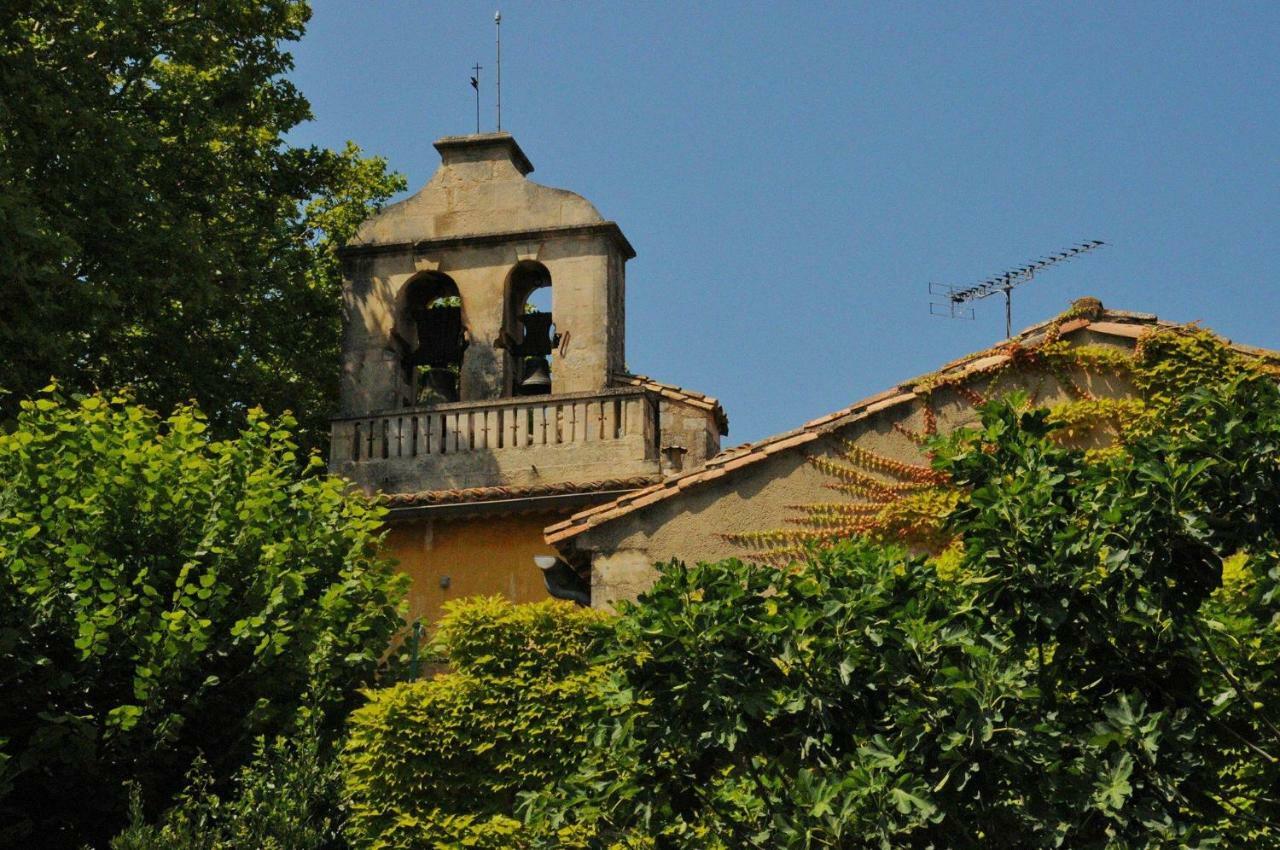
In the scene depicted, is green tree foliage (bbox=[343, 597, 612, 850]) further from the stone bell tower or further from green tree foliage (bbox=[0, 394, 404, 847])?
the stone bell tower

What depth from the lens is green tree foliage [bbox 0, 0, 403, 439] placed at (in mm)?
22844

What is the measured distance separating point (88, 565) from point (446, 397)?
7.48m

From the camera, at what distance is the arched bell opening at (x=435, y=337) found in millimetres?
24312

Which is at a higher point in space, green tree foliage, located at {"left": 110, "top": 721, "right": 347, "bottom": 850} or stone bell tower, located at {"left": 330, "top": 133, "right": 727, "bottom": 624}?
stone bell tower, located at {"left": 330, "top": 133, "right": 727, "bottom": 624}

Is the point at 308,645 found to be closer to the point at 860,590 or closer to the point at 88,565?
the point at 88,565

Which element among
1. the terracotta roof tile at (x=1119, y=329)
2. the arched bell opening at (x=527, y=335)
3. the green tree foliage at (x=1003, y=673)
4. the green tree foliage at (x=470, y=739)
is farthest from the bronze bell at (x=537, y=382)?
the green tree foliage at (x=1003, y=673)

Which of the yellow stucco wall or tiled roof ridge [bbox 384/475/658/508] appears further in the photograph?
the yellow stucco wall

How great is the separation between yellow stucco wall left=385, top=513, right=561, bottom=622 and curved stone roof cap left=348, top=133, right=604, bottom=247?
11.7 feet

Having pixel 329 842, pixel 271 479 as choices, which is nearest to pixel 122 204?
pixel 271 479

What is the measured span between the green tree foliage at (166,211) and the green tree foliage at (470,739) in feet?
25.4

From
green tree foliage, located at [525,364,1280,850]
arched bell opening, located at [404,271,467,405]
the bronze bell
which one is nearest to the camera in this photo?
green tree foliage, located at [525,364,1280,850]

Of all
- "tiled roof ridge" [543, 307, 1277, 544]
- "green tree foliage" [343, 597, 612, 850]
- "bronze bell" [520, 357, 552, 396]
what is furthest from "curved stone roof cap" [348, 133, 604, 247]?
"green tree foliage" [343, 597, 612, 850]

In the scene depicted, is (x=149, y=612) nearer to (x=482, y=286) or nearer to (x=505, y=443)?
(x=505, y=443)

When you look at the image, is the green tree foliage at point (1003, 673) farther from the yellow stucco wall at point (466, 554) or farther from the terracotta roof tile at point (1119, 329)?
the yellow stucco wall at point (466, 554)
